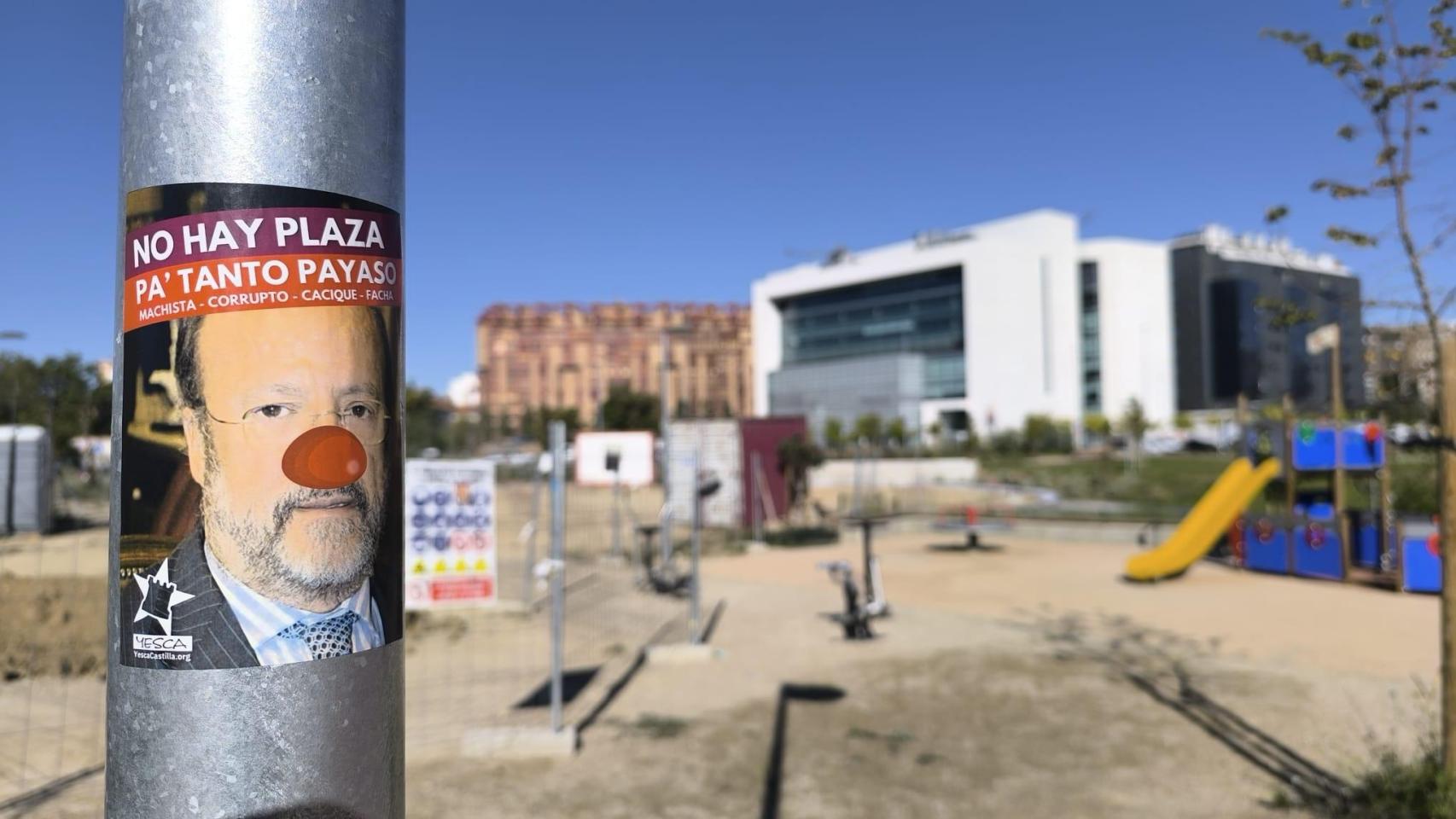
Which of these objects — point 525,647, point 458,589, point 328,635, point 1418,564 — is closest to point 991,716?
point 458,589

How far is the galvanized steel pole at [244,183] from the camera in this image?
4.80ft

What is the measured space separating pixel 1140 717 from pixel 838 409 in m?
90.5

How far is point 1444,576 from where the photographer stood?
5.27m

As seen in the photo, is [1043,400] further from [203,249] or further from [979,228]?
[203,249]

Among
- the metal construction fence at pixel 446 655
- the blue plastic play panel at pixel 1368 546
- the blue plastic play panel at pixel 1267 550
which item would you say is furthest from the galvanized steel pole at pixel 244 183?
the blue plastic play panel at pixel 1368 546

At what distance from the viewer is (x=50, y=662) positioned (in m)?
8.82

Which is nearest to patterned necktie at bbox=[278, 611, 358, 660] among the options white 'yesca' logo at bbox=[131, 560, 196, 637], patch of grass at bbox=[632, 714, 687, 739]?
white 'yesca' logo at bbox=[131, 560, 196, 637]

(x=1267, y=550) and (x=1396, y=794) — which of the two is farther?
(x=1267, y=550)

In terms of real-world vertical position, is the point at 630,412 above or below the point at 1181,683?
above

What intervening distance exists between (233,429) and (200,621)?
12.1 inches

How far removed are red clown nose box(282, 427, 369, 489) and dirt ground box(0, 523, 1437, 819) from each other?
4.96 meters

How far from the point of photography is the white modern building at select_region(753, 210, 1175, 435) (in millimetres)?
88688

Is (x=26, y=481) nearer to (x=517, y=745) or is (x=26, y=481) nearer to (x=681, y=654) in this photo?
(x=681, y=654)

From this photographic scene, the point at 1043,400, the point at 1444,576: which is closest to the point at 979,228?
the point at 1043,400
